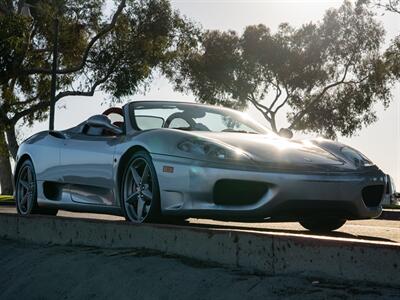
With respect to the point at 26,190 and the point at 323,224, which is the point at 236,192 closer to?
the point at 323,224

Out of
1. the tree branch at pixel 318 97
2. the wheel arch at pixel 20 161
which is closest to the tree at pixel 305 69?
the tree branch at pixel 318 97

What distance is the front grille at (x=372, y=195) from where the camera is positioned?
19.1ft

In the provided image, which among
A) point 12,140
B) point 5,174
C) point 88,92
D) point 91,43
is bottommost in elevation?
point 5,174

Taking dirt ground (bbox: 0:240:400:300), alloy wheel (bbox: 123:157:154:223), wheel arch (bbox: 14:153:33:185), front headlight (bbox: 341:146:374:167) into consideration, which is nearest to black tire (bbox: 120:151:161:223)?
alloy wheel (bbox: 123:157:154:223)

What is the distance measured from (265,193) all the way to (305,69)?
3347 centimetres

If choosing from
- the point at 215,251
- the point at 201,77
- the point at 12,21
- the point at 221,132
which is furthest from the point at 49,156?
the point at 201,77

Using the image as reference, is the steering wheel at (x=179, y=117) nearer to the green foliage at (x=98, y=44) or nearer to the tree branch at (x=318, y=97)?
the green foliage at (x=98, y=44)

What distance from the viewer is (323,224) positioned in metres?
6.97

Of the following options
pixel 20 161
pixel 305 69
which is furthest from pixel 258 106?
pixel 20 161

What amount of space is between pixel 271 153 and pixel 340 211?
0.73m

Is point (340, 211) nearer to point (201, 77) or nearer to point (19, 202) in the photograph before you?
point (19, 202)


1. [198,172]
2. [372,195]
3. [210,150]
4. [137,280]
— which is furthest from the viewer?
[372,195]

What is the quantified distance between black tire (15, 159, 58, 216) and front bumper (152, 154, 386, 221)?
2363 mm

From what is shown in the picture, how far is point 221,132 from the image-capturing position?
6328mm
